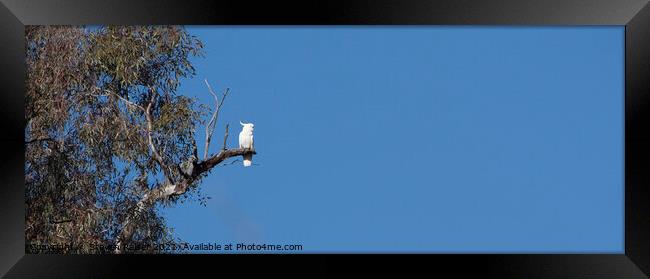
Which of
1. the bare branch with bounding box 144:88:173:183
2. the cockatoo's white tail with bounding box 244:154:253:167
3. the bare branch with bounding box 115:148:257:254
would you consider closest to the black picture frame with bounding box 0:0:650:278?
the cockatoo's white tail with bounding box 244:154:253:167

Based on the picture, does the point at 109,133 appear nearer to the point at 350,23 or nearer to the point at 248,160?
the point at 248,160

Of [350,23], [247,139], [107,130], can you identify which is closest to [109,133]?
[107,130]

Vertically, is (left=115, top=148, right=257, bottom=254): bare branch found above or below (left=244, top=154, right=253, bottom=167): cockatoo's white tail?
below

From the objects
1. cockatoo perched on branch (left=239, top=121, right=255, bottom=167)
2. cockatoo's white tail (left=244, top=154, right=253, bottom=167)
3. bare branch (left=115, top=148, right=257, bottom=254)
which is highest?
cockatoo perched on branch (left=239, top=121, right=255, bottom=167)

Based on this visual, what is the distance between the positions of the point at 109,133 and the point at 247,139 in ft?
3.34

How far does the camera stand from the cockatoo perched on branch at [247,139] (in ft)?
13.1

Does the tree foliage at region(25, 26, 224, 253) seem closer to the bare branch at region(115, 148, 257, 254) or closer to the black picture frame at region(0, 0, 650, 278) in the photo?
the bare branch at region(115, 148, 257, 254)

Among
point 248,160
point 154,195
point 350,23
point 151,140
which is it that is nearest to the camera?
point 350,23

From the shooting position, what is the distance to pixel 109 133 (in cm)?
458

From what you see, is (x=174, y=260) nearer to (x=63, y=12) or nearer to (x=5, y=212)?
(x=5, y=212)

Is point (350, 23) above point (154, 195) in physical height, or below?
above

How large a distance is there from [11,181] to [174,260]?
24.9 inches

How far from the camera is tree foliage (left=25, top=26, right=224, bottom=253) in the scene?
166 inches

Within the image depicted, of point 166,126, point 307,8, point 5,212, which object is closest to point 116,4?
point 307,8
